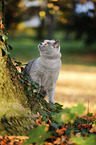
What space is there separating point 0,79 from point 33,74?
76cm

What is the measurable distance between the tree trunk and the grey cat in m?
0.47

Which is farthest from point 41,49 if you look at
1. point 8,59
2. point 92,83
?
point 92,83

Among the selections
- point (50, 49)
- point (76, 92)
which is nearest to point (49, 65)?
point (50, 49)

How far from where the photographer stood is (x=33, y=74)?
3.14 meters

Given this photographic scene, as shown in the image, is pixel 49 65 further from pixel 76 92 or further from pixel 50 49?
pixel 76 92

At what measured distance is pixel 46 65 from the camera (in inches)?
120

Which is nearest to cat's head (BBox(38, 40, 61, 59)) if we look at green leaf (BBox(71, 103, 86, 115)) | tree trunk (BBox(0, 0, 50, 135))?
tree trunk (BBox(0, 0, 50, 135))

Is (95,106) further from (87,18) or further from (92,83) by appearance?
(87,18)

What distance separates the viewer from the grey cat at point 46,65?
3.02m

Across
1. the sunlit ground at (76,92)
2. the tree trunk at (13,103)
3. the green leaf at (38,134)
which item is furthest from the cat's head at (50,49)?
the sunlit ground at (76,92)

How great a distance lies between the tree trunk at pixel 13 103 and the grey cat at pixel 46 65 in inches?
18.5

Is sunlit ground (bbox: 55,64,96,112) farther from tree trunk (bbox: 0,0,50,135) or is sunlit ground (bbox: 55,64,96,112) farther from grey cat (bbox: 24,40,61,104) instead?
tree trunk (bbox: 0,0,50,135)

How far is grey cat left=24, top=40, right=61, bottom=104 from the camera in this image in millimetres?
3023

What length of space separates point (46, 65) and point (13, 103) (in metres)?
0.84
